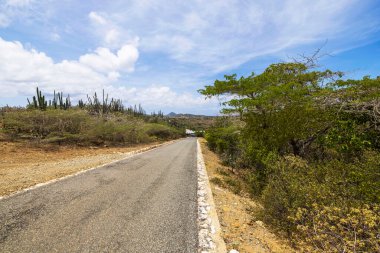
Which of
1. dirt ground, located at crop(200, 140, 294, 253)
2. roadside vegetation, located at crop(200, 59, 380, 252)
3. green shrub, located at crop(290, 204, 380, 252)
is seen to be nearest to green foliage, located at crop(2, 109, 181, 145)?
roadside vegetation, located at crop(200, 59, 380, 252)

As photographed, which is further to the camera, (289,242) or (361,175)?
(361,175)

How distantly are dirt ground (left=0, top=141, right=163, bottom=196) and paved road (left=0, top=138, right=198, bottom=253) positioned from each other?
57.3 inches

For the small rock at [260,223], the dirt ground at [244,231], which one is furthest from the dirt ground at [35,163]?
the small rock at [260,223]

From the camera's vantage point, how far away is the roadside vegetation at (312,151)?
481 cm

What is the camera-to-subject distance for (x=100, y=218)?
533cm

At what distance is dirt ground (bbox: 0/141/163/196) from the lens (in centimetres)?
870

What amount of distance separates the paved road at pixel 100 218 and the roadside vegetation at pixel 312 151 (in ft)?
7.96

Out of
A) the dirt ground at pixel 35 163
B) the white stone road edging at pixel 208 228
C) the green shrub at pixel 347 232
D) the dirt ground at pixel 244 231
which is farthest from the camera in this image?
the dirt ground at pixel 35 163

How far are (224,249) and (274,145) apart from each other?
755cm

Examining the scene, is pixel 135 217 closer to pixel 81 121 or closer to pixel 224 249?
pixel 224 249

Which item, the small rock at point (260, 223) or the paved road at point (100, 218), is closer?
the paved road at point (100, 218)

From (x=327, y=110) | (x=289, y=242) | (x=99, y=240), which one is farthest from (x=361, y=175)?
(x=99, y=240)

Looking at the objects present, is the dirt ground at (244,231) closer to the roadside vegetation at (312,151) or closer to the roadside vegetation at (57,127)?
the roadside vegetation at (312,151)

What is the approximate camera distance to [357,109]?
25.8 ft
